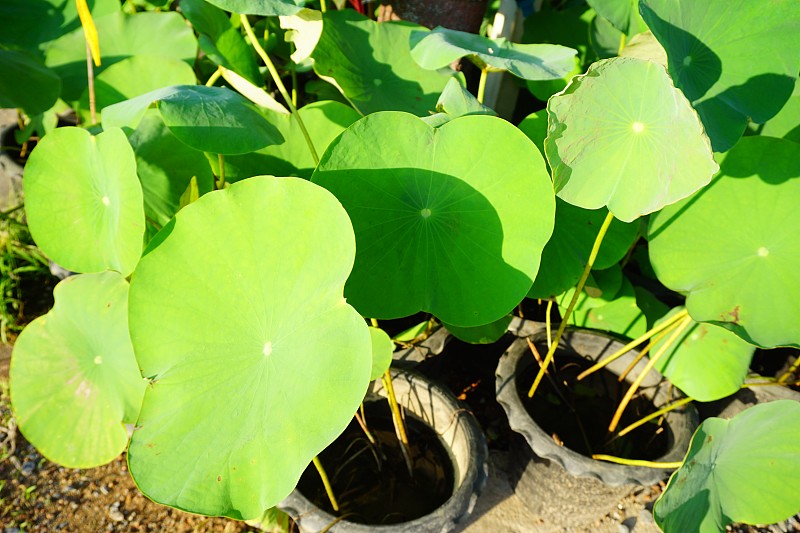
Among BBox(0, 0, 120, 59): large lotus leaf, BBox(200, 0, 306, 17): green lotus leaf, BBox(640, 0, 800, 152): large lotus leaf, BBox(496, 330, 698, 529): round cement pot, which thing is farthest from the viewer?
BBox(0, 0, 120, 59): large lotus leaf

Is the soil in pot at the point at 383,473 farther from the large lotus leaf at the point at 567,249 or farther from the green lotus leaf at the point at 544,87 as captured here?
the green lotus leaf at the point at 544,87

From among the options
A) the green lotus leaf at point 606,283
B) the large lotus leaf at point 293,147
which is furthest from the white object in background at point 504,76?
the green lotus leaf at point 606,283

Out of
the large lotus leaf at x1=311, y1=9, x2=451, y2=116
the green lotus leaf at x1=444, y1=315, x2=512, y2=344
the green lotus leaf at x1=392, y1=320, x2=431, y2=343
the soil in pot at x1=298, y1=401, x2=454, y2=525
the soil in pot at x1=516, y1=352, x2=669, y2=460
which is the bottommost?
the soil in pot at x1=298, y1=401, x2=454, y2=525

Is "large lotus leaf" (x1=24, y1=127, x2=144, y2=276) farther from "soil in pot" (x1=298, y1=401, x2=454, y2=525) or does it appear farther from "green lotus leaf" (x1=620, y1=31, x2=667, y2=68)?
"green lotus leaf" (x1=620, y1=31, x2=667, y2=68)

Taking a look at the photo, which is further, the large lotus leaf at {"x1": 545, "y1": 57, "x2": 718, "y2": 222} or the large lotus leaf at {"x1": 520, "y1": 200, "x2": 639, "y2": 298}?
the large lotus leaf at {"x1": 520, "y1": 200, "x2": 639, "y2": 298}

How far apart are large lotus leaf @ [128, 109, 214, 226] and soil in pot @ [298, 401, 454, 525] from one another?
63 cm

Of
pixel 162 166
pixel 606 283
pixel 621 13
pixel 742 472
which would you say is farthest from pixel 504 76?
pixel 742 472

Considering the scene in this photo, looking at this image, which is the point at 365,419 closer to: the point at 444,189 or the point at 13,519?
the point at 444,189

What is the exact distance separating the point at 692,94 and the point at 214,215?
2.88 ft

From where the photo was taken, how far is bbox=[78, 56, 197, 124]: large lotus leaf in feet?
5.04

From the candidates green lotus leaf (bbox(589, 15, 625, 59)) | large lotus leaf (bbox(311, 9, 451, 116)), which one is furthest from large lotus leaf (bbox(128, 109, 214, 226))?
green lotus leaf (bbox(589, 15, 625, 59))

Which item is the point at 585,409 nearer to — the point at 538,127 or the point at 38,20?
the point at 538,127

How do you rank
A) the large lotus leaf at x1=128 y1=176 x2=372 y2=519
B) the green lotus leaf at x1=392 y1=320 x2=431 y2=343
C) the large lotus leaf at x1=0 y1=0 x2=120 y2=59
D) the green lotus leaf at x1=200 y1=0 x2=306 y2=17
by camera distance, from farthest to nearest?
the large lotus leaf at x1=0 y1=0 x2=120 y2=59, the green lotus leaf at x1=392 y1=320 x2=431 y2=343, the green lotus leaf at x1=200 y1=0 x2=306 y2=17, the large lotus leaf at x1=128 y1=176 x2=372 y2=519

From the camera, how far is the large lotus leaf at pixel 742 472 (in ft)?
3.51
